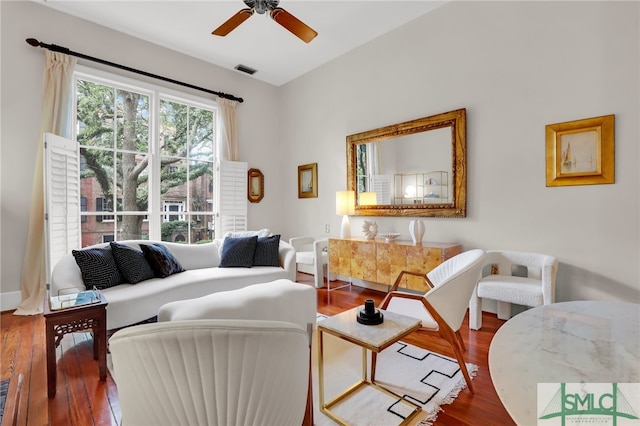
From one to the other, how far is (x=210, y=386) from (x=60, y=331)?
1.77m

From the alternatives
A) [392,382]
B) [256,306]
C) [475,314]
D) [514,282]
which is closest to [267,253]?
[256,306]

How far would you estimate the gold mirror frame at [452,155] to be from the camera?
135 inches

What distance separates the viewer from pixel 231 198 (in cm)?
511

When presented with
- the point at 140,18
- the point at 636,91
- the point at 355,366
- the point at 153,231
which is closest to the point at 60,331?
the point at 355,366

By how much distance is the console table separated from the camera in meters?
3.27

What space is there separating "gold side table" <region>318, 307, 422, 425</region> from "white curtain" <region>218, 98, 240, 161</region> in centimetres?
392

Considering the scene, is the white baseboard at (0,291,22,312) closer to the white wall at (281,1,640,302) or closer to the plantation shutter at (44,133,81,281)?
the plantation shutter at (44,133,81,281)

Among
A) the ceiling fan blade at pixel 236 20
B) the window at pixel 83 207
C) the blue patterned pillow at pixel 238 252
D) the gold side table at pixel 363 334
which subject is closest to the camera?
the gold side table at pixel 363 334

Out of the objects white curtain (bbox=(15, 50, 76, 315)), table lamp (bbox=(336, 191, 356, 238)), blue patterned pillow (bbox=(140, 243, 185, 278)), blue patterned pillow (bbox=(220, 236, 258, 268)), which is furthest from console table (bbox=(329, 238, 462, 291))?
white curtain (bbox=(15, 50, 76, 315))

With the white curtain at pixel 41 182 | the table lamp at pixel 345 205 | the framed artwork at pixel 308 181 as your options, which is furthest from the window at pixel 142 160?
the table lamp at pixel 345 205

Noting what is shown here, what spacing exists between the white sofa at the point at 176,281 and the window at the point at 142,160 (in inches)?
42.6

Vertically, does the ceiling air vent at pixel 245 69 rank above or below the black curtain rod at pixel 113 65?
above

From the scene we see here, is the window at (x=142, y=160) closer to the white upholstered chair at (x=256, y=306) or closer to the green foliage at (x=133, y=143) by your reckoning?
the green foliage at (x=133, y=143)

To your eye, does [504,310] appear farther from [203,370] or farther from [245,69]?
[245,69]
